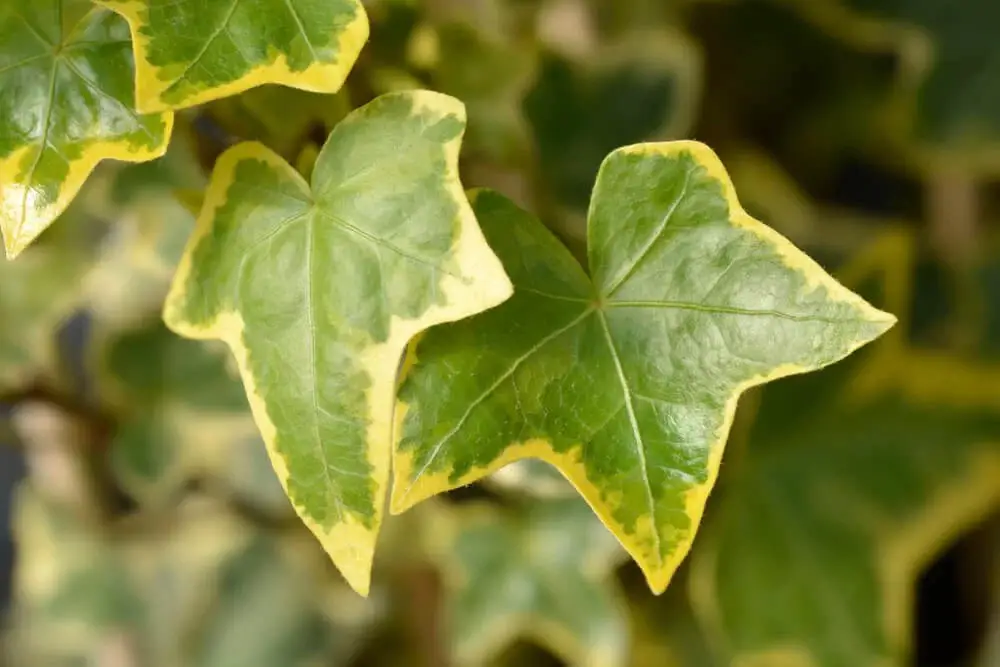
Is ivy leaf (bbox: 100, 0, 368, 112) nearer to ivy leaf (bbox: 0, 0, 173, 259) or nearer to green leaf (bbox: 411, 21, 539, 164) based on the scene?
ivy leaf (bbox: 0, 0, 173, 259)

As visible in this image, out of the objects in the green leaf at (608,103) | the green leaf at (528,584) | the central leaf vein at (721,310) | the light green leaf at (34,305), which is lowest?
the green leaf at (528,584)

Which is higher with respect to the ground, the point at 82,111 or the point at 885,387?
the point at 82,111

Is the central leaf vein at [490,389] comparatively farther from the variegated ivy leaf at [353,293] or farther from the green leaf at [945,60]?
the green leaf at [945,60]

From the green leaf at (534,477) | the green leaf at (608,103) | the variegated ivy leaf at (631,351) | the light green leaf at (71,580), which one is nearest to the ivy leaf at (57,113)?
the variegated ivy leaf at (631,351)

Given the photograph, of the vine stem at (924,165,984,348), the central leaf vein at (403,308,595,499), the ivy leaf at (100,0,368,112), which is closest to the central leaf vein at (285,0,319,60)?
the ivy leaf at (100,0,368,112)

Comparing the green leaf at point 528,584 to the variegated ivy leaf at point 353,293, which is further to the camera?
the green leaf at point 528,584

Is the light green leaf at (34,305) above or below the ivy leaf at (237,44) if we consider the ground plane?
below

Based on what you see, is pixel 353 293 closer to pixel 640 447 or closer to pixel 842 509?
pixel 640 447

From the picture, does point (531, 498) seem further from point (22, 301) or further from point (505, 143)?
point (22, 301)

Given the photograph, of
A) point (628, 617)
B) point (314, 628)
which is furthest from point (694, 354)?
point (314, 628)
